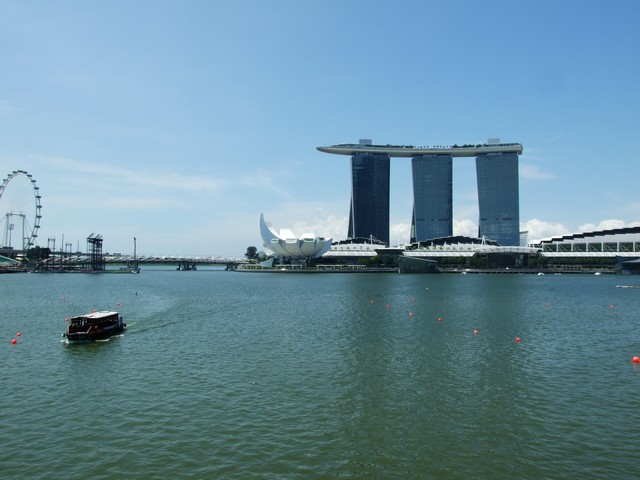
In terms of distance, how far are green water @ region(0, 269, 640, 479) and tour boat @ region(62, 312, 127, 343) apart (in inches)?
40.0

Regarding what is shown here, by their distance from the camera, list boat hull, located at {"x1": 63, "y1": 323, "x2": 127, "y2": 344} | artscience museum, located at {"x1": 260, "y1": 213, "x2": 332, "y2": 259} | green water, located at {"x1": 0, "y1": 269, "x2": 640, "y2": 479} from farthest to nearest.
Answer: artscience museum, located at {"x1": 260, "y1": 213, "x2": 332, "y2": 259} < boat hull, located at {"x1": 63, "y1": 323, "x2": 127, "y2": 344} < green water, located at {"x1": 0, "y1": 269, "x2": 640, "y2": 479}

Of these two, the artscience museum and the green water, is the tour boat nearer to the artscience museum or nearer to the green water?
the green water

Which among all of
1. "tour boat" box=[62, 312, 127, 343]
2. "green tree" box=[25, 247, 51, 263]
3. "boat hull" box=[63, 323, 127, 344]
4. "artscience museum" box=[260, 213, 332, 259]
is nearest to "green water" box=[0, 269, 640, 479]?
"boat hull" box=[63, 323, 127, 344]

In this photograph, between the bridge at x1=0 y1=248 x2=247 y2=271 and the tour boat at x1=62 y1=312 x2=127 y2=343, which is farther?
the bridge at x1=0 y1=248 x2=247 y2=271

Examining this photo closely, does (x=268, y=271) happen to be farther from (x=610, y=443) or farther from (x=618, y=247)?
(x=610, y=443)

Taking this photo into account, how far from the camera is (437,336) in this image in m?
30.3

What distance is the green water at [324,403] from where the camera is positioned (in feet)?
40.1

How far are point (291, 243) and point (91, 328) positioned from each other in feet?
410

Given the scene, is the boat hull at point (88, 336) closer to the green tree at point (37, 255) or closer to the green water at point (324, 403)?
the green water at point (324, 403)

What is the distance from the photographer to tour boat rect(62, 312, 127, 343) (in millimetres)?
28797

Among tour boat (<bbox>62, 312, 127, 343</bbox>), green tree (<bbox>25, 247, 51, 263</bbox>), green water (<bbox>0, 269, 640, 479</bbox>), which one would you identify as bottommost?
green water (<bbox>0, 269, 640, 479</bbox>)

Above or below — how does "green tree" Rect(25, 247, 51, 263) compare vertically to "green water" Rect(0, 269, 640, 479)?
A: above

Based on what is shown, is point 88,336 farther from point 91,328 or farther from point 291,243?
point 291,243

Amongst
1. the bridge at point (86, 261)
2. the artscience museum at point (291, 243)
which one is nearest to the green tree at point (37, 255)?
the bridge at point (86, 261)
